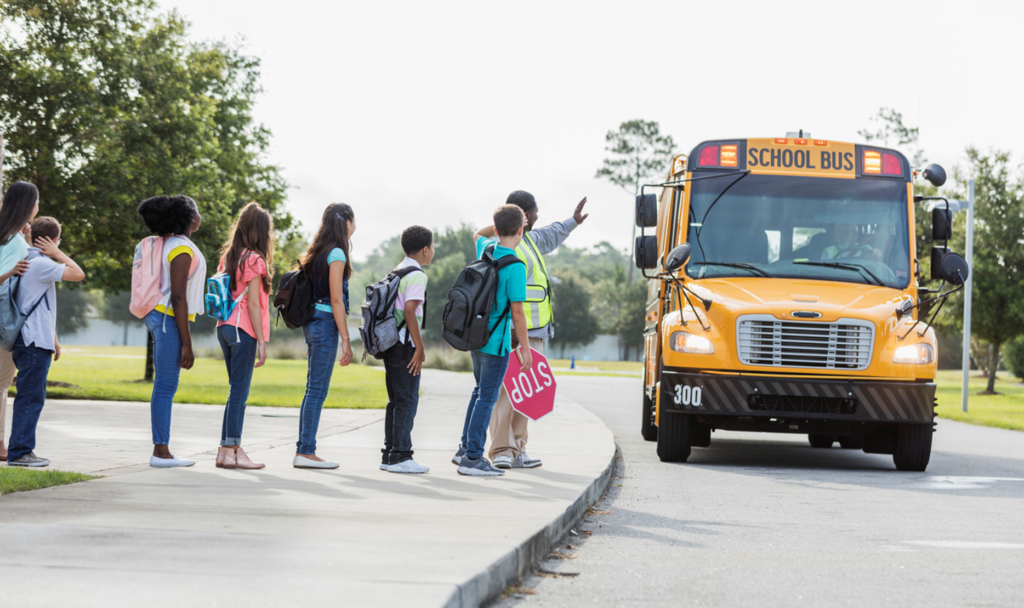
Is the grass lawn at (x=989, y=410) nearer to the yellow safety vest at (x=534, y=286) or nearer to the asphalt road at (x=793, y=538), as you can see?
the asphalt road at (x=793, y=538)

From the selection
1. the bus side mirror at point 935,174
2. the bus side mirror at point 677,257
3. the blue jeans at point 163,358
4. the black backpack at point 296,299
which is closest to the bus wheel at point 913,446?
the bus side mirror at point 935,174

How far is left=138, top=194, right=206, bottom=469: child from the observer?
693cm

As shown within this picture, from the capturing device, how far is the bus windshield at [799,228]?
32.4 ft

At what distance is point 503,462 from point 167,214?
9.93 feet

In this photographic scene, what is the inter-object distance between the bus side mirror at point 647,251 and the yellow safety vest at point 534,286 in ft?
8.31

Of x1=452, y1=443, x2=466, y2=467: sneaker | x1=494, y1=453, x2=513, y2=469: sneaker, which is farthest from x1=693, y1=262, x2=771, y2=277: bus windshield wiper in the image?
x1=452, y1=443, x2=466, y2=467: sneaker

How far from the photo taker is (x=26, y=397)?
271 inches

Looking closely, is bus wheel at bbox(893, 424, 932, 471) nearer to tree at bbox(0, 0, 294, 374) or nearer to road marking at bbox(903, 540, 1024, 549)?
road marking at bbox(903, 540, 1024, 549)

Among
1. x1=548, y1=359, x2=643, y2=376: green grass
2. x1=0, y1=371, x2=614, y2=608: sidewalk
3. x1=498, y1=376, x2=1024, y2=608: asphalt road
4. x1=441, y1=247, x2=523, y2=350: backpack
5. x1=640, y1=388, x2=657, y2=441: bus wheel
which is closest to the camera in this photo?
x1=0, y1=371, x2=614, y2=608: sidewalk

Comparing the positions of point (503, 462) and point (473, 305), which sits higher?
point (473, 305)

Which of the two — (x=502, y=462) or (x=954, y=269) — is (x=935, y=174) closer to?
(x=954, y=269)

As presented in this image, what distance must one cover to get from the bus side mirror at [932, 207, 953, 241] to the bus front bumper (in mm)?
1586

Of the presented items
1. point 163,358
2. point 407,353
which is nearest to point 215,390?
point 163,358

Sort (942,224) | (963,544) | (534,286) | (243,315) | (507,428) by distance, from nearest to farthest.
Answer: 1. (963,544)
2. (243,315)
3. (534,286)
4. (507,428)
5. (942,224)
